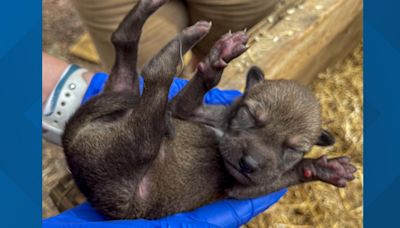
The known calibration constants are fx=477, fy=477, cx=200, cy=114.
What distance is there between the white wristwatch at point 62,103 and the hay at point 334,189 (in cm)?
151

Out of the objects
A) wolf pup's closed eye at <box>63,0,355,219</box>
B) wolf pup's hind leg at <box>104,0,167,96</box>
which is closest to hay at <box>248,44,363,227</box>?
wolf pup's closed eye at <box>63,0,355,219</box>

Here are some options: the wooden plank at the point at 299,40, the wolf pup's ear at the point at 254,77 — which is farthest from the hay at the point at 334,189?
the wolf pup's ear at the point at 254,77

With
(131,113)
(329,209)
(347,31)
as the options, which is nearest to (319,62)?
(347,31)

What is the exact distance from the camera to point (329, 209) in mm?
3467

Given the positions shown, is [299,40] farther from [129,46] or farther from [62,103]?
[62,103]

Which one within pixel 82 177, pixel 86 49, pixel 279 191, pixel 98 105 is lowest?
pixel 86 49

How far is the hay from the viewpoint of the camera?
11.3ft

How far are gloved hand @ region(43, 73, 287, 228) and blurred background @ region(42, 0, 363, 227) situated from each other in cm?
36

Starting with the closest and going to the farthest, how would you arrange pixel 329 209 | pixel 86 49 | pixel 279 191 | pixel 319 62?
pixel 279 191 < pixel 329 209 < pixel 319 62 < pixel 86 49

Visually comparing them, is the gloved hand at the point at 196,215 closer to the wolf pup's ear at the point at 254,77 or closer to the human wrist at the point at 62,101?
the human wrist at the point at 62,101

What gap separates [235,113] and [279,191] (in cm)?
65

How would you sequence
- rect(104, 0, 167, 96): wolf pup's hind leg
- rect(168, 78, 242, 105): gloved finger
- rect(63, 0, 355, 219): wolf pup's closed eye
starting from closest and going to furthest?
rect(63, 0, 355, 219): wolf pup's closed eye
rect(104, 0, 167, 96): wolf pup's hind leg
rect(168, 78, 242, 105): gloved finger

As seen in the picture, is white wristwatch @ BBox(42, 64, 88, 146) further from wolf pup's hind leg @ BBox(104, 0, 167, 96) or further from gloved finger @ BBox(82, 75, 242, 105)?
wolf pup's hind leg @ BBox(104, 0, 167, 96)

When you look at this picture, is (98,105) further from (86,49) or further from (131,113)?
(86,49)
